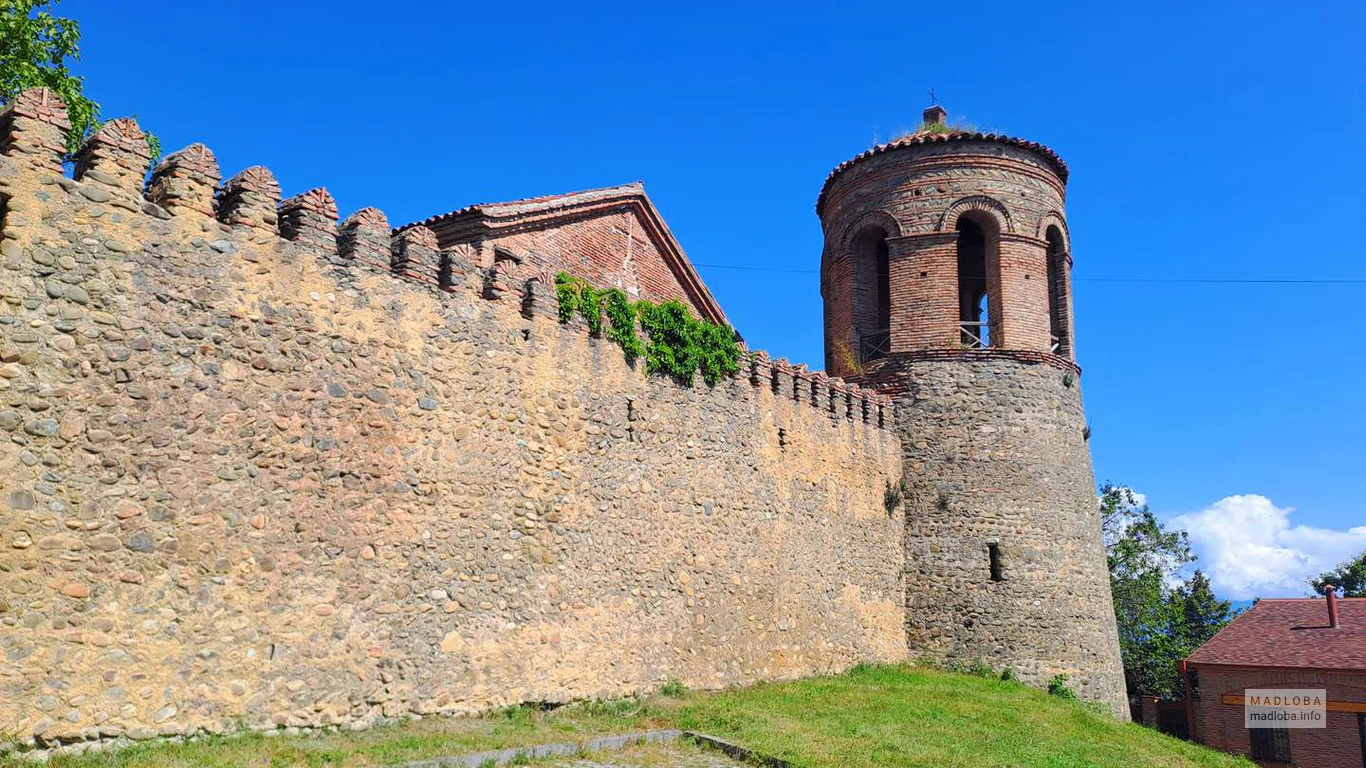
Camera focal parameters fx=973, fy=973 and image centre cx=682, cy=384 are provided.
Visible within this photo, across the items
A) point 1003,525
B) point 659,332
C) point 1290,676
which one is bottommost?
point 1290,676

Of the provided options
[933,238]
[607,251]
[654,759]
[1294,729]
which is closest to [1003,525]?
[933,238]

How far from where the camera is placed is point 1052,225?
1883 cm

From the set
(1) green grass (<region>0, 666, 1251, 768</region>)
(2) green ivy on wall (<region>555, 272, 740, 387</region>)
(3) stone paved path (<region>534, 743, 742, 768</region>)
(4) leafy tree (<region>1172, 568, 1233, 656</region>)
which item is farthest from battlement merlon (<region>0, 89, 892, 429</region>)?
(4) leafy tree (<region>1172, 568, 1233, 656</region>)

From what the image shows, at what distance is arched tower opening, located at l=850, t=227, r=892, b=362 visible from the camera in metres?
18.6

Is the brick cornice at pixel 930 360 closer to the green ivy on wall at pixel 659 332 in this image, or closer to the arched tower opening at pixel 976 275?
the arched tower opening at pixel 976 275

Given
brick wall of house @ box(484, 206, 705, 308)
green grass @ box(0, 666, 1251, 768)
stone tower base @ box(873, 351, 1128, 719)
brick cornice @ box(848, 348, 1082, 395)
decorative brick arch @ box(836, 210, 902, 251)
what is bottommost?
green grass @ box(0, 666, 1251, 768)

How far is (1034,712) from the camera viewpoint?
13.1 meters

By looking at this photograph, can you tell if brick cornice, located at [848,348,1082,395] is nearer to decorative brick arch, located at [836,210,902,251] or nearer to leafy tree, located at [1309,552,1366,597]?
decorative brick arch, located at [836,210,902,251]

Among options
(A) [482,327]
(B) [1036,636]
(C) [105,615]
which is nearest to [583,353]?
(A) [482,327]

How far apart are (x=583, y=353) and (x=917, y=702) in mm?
6246

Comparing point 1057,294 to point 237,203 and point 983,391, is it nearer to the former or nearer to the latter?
point 983,391

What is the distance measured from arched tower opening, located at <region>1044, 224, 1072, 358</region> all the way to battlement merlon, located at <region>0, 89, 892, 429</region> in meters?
11.4

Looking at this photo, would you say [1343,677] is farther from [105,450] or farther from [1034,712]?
[105,450]

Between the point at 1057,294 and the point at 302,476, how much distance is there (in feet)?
50.4
